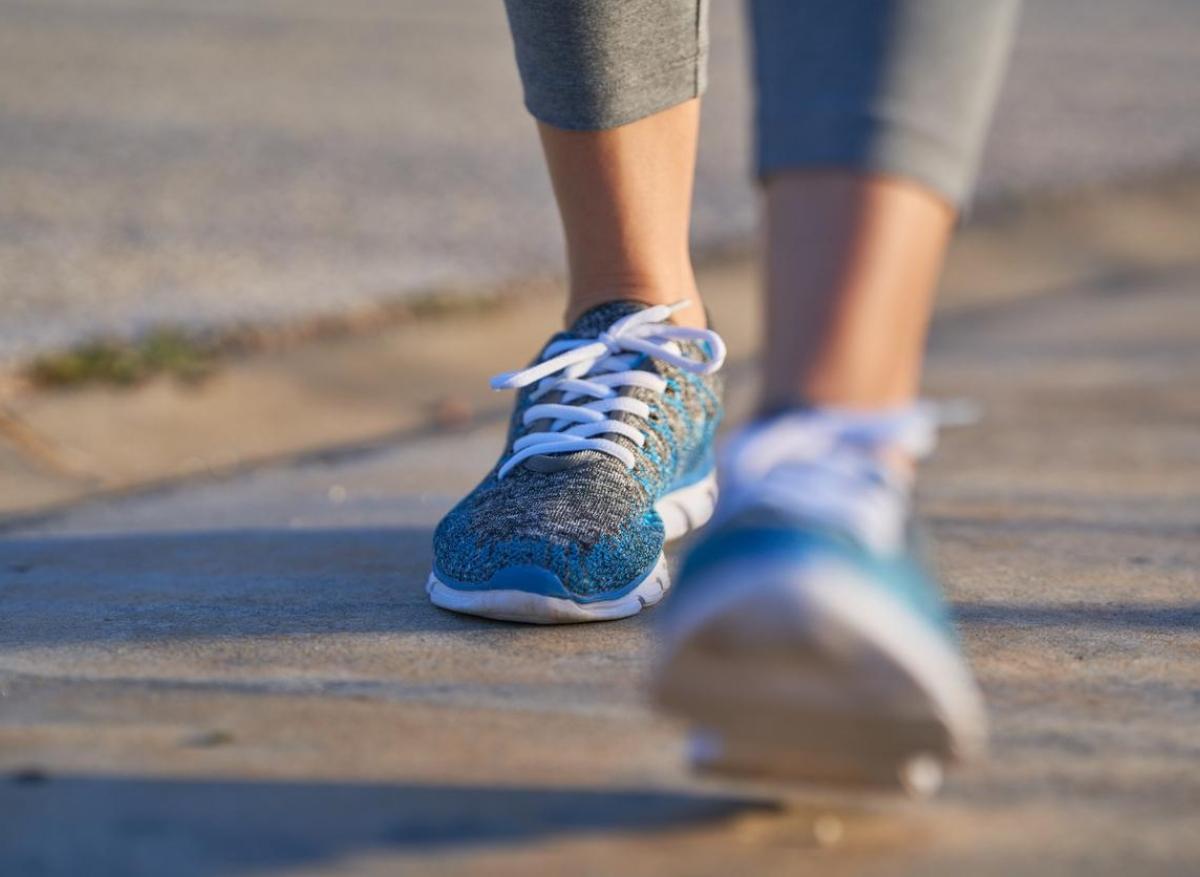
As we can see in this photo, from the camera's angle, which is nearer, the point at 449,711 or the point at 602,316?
the point at 449,711

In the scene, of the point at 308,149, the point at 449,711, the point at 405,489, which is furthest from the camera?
the point at 308,149

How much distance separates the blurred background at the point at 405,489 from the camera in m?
1.00

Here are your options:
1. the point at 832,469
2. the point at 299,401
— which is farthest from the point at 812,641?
the point at 299,401

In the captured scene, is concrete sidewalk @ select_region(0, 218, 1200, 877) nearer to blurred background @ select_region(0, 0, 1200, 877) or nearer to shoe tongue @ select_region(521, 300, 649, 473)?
blurred background @ select_region(0, 0, 1200, 877)

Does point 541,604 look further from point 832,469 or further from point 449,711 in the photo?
point 832,469

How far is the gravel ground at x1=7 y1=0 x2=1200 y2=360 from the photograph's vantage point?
3.21 m

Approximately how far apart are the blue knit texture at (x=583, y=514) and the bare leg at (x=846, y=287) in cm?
41

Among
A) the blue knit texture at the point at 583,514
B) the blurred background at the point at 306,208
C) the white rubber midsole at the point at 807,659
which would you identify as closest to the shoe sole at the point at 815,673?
the white rubber midsole at the point at 807,659

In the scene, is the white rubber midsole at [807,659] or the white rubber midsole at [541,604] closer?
the white rubber midsole at [807,659]

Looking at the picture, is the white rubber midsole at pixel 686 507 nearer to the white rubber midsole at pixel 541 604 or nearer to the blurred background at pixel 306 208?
the white rubber midsole at pixel 541 604

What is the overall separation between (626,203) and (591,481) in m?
0.30

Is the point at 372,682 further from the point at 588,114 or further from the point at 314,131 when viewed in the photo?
the point at 314,131

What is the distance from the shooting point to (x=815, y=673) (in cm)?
84

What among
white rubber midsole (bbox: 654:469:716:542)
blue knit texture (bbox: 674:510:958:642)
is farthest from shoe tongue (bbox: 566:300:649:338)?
blue knit texture (bbox: 674:510:958:642)
